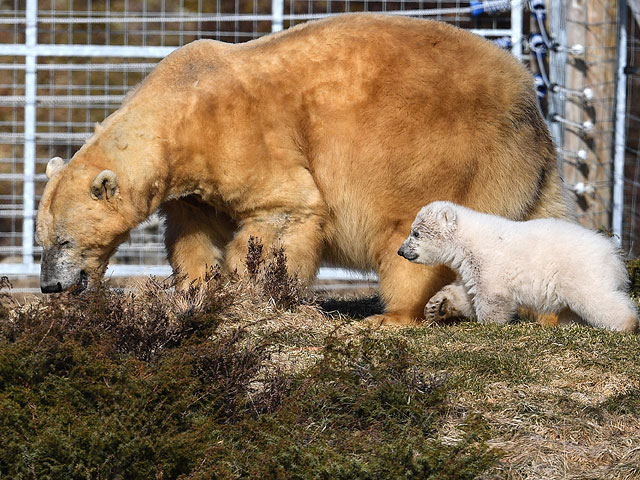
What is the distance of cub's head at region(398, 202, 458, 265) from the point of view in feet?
19.2

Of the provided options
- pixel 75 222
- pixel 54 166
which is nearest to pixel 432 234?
pixel 75 222

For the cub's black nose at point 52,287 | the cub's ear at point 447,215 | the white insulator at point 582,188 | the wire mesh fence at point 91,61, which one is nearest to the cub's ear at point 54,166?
the cub's black nose at point 52,287

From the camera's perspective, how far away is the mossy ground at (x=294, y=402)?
3707 mm

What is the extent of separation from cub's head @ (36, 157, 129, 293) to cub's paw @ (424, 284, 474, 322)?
1942 mm

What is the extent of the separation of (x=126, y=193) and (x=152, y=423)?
7.41ft

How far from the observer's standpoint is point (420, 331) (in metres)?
5.71

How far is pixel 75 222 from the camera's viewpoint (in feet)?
19.0

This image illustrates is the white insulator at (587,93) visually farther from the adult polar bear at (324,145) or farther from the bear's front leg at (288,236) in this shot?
the bear's front leg at (288,236)

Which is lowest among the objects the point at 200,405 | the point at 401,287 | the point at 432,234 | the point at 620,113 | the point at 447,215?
the point at 200,405

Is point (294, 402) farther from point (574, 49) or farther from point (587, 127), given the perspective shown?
point (574, 49)

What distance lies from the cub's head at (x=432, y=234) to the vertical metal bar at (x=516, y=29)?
4.73 metres

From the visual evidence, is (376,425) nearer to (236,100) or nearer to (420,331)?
(420,331)

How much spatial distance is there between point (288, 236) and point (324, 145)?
2.05 ft

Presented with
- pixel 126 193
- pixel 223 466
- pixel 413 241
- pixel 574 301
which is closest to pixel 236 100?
pixel 126 193
